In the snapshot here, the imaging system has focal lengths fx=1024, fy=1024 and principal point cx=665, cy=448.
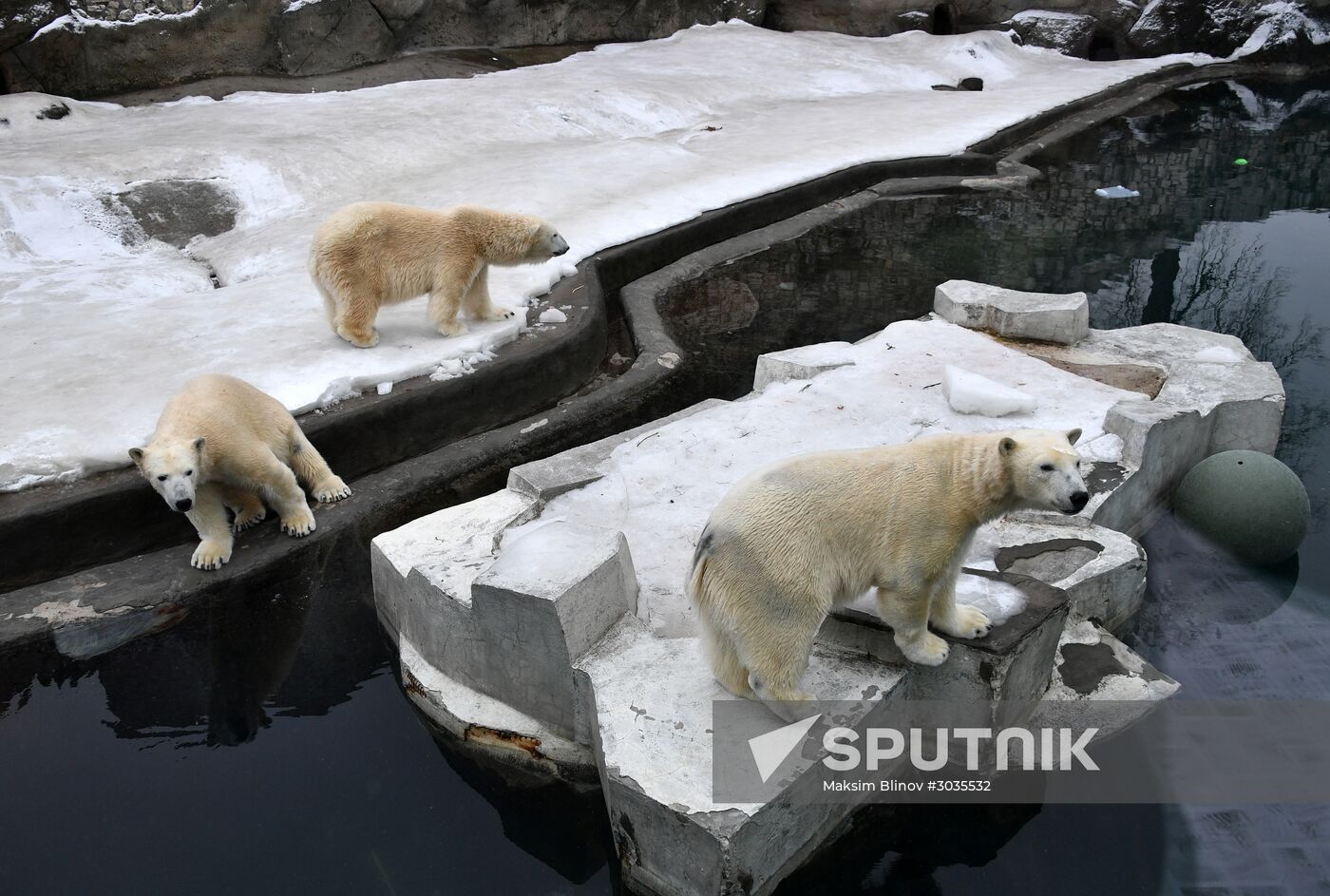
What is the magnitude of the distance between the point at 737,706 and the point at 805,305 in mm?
5749

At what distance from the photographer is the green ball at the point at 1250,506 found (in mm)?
5191

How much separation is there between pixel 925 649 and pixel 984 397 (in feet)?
7.36

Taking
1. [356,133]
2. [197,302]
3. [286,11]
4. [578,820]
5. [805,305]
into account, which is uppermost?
→ [286,11]

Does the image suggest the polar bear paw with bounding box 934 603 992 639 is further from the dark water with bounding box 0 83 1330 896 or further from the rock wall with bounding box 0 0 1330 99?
the rock wall with bounding box 0 0 1330 99

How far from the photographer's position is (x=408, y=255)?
20.8 ft

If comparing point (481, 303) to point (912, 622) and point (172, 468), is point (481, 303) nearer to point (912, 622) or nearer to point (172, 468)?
point (172, 468)

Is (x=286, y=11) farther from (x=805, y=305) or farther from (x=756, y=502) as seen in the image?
(x=756, y=502)

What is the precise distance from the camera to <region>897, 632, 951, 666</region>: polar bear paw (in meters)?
3.41

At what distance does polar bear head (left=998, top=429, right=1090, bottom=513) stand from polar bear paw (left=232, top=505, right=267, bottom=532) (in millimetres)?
3784

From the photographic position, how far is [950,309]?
6.92 meters

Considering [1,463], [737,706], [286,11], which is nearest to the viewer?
[737,706]

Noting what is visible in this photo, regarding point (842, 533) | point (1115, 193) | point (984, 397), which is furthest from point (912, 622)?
point (1115, 193)

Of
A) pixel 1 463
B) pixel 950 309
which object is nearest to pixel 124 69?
pixel 1 463

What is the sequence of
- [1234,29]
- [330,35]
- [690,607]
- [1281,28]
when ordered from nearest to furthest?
[690,607], [330,35], [1281,28], [1234,29]
